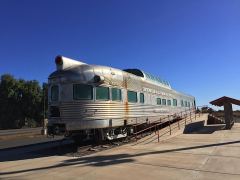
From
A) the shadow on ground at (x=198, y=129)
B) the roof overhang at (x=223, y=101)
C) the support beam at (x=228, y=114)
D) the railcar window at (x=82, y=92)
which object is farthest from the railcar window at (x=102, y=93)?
the roof overhang at (x=223, y=101)

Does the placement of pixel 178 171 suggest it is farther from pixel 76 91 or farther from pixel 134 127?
pixel 134 127

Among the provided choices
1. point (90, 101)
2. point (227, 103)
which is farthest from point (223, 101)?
point (90, 101)

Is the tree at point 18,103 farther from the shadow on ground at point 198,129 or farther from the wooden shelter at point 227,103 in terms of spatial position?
the wooden shelter at point 227,103

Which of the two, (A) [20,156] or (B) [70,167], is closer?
(B) [70,167]

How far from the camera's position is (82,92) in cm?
1413

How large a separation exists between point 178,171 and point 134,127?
8922 mm

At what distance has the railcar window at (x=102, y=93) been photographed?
14.6 m

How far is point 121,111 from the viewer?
16.0m

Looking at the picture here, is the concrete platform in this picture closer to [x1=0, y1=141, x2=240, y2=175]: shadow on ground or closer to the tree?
[x1=0, y1=141, x2=240, y2=175]: shadow on ground

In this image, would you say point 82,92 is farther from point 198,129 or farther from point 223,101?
point 223,101

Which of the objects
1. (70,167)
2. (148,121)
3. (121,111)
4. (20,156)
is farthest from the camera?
(148,121)

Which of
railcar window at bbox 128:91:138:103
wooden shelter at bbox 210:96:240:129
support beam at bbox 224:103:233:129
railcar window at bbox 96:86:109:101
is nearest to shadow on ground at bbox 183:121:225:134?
support beam at bbox 224:103:233:129

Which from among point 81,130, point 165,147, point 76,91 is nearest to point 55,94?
point 76,91

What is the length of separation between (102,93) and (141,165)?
5.48m
